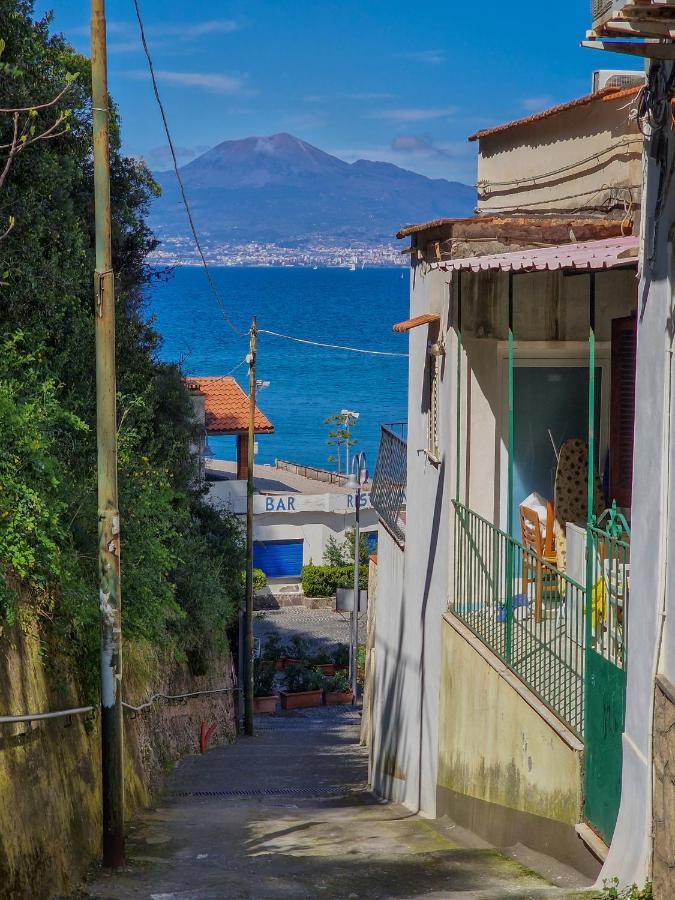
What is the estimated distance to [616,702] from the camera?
27.3 ft

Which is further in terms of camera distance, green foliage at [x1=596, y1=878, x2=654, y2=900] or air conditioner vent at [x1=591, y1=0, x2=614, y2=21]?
green foliage at [x1=596, y1=878, x2=654, y2=900]

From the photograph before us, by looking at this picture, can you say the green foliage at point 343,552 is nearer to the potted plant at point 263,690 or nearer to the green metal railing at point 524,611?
the potted plant at point 263,690

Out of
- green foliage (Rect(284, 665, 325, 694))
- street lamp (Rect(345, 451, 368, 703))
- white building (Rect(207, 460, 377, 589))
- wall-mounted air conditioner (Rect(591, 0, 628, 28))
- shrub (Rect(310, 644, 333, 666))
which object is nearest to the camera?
wall-mounted air conditioner (Rect(591, 0, 628, 28))

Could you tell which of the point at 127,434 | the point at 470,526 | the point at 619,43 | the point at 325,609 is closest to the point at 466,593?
the point at 470,526

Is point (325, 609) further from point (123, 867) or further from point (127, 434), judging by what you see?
point (123, 867)

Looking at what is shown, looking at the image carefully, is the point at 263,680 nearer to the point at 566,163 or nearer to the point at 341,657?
the point at 341,657

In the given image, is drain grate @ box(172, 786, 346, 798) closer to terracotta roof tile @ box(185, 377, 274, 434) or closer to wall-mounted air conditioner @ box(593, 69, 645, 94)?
wall-mounted air conditioner @ box(593, 69, 645, 94)

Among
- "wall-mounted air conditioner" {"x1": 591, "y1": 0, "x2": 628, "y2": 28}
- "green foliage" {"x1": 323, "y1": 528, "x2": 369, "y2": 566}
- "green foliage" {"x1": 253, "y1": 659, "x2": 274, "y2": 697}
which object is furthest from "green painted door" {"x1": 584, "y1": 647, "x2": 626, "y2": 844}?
"green foliage" {"x1": 323, "y1": 528, "x2": 369, "y2": 566}

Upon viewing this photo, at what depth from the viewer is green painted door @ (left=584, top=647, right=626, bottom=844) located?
8.25m

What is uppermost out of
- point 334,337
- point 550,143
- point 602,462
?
point 334,337

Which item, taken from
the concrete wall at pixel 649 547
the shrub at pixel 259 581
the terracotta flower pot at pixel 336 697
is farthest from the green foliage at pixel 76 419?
the shrub at pixel 259 581

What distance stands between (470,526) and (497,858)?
135 inches

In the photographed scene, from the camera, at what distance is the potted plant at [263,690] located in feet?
98.9

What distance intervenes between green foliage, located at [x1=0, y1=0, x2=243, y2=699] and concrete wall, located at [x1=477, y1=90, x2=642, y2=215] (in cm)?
558
